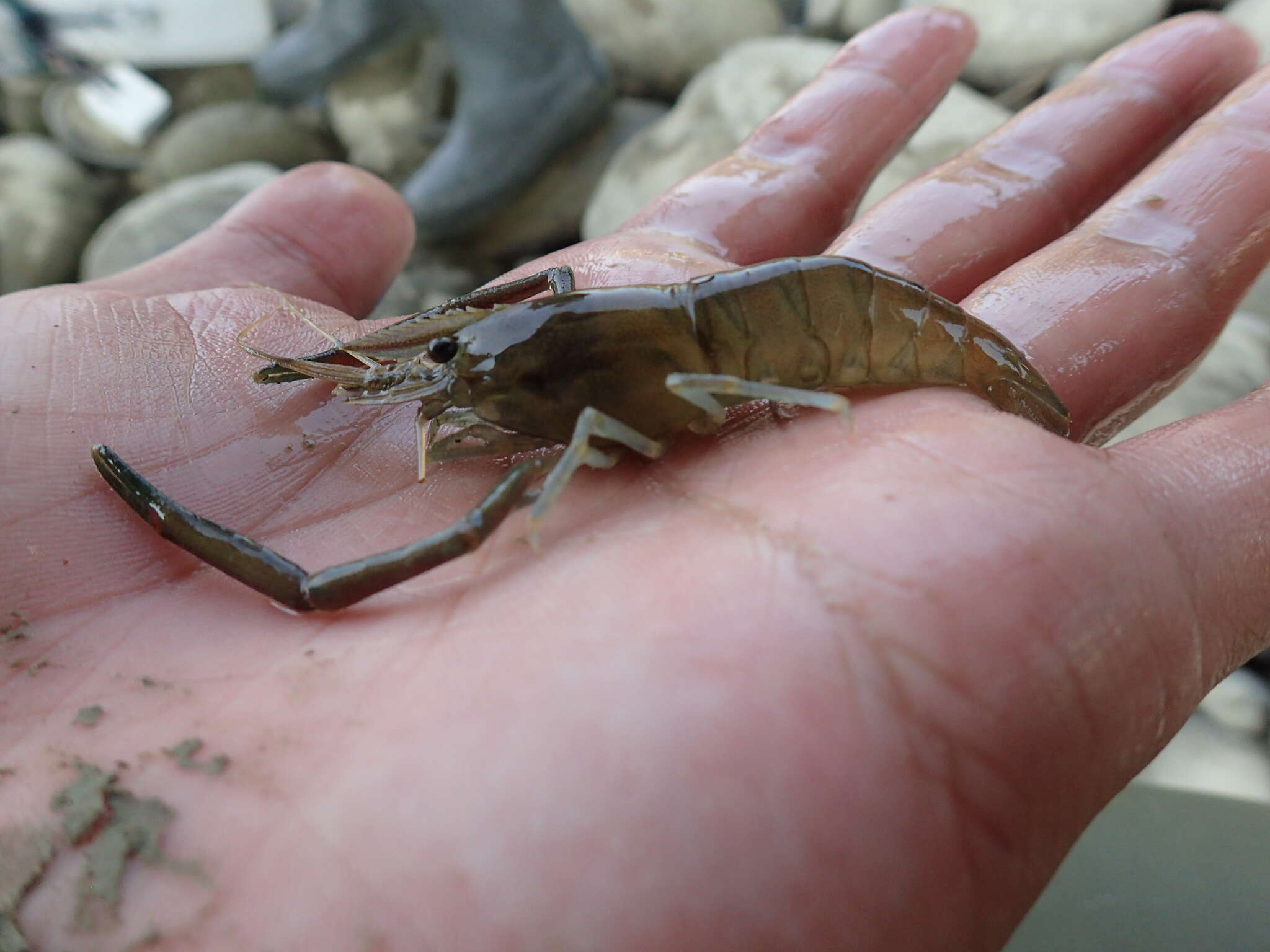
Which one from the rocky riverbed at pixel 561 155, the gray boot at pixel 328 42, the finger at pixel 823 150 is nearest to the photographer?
the finger at pixel 823 150

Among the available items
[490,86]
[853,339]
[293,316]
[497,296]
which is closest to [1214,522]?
[853,339]

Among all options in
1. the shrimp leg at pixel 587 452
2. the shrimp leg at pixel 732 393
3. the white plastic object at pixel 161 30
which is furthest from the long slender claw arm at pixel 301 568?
the white plastic object at pixel 161 30

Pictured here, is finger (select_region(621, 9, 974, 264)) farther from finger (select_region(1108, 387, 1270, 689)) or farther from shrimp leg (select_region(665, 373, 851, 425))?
finger (select_region(1108, 387, 1270, 689))

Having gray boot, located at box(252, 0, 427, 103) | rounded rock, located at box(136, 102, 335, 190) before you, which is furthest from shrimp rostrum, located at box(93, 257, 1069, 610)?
rounded rock, located at box(136, 102, 335, 190)

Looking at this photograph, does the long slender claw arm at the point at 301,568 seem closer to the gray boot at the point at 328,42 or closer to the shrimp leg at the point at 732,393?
the shrimp leg at the point at 732,393

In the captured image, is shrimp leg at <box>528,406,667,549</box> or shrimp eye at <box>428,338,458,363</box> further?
shrimp eye at <box>428,338,458,363</box>

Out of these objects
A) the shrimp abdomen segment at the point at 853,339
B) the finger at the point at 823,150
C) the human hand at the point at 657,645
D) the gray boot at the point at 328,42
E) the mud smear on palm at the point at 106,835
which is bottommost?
the mud smear on palm at the point at 106,835

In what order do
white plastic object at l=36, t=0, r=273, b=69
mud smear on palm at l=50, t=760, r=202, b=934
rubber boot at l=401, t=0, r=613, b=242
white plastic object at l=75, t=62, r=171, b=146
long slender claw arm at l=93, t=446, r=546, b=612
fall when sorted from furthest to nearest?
white plastic object at l=75, t=62, r=171, b=146 < white plastic object at l=36, t=0, r=273, b=69 < rubber boot at l=401, t=0, r=613, b=242 < long slender claw arm at l=93, t=446, r=546, b=612 < mud smear on palm at l=50, t=760, r=202, b=934

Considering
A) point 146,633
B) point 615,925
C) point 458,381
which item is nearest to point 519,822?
point 615,925
